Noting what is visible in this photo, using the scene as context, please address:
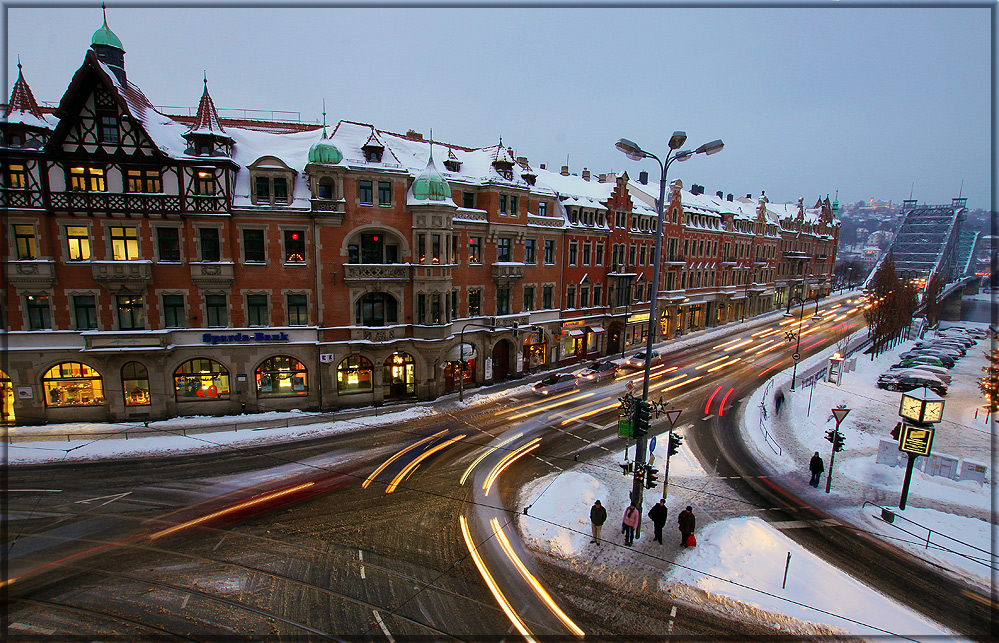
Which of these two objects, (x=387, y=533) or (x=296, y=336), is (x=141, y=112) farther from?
(x=387, y=533)

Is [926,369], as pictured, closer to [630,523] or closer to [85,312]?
[630,523]

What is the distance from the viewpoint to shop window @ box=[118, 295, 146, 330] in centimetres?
2666

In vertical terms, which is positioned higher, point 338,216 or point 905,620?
point 338,216

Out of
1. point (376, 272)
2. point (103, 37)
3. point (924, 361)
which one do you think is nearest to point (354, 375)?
point (376, 272)

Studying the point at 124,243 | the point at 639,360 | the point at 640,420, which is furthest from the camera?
the point at 639,360

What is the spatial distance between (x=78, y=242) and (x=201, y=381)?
10512 millimetres

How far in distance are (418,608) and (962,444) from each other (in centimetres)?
3120

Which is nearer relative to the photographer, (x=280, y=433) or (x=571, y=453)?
(x=571, y=453)

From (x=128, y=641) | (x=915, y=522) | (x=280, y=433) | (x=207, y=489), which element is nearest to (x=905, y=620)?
(x=915, y=522)

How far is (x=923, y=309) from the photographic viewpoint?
67.9m

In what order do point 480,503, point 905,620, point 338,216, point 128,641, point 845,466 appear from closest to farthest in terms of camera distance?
point 128,641 < point 905,620 < point 480,503 < point 845,466 < point 338,216

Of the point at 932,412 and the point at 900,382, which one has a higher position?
the point at 932,412

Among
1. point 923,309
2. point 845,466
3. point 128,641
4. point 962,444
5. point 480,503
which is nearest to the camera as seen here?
point 128,641

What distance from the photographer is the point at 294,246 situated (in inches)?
1134
